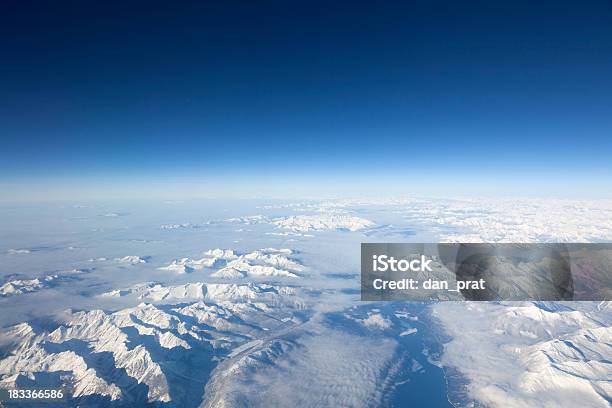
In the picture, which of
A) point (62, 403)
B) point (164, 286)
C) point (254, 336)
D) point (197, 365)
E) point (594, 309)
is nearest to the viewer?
point (62, 403)

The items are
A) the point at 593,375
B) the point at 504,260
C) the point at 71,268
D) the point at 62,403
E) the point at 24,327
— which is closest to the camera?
the point at 504,260

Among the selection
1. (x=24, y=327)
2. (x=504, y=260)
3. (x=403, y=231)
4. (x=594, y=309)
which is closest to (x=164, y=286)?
(x=24, y=327)

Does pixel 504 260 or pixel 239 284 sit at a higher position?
pixel 504 260

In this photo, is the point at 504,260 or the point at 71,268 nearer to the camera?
the point at 504,260

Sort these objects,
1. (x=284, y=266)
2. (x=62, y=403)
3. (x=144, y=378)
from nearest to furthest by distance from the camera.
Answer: (x=62, y=403) < (x=144, y=378) < (x=284, y=266)

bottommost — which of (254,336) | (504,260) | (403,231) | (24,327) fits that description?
(254,336)

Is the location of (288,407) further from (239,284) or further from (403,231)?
(403,231)

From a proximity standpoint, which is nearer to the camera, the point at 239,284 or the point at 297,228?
the point at 239,284

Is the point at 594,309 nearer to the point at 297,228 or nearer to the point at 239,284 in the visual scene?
the point at 239,284

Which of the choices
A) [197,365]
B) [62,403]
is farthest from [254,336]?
[62,403]
